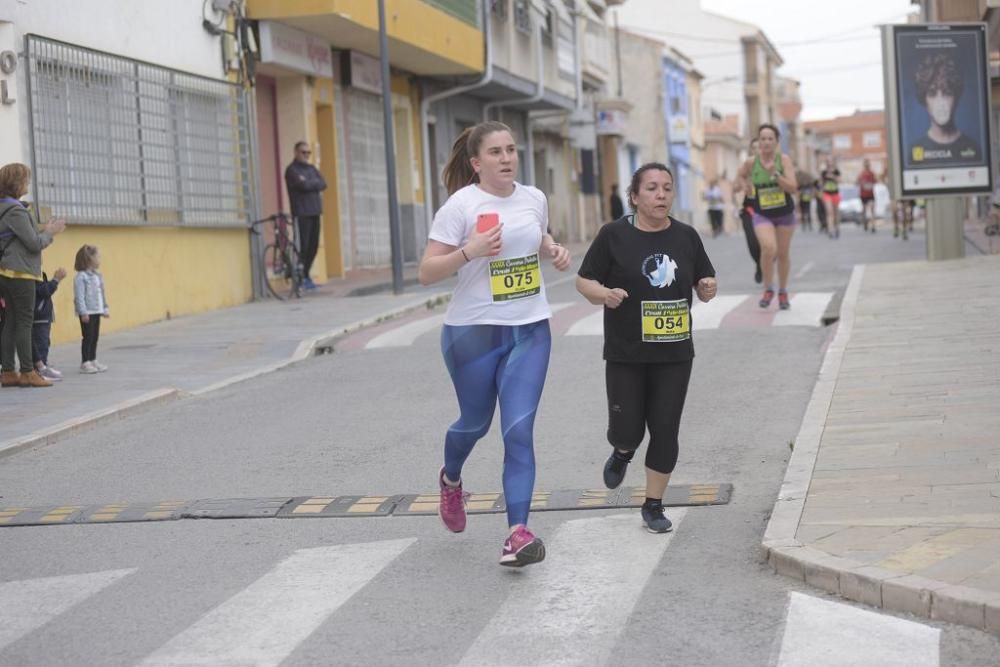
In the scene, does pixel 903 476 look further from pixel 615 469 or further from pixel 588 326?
pixel 588 326

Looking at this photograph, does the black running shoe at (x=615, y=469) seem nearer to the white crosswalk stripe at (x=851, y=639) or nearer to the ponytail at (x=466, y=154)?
the ponytail at (x=466, y=154)

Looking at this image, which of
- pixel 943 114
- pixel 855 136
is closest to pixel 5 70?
pixel 943 114

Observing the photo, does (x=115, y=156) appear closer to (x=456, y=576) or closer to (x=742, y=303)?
(x=742, y=303)

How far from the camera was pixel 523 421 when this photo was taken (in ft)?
21.0

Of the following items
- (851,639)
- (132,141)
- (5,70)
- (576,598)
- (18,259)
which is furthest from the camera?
(132,141)

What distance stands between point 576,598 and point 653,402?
4.15 ft

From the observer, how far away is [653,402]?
677cm

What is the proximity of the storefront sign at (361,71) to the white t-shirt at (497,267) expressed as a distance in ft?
64.8

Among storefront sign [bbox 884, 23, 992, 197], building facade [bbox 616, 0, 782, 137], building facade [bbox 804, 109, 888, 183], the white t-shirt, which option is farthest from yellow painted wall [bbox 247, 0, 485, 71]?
building facade [bbox 804, 109, 888, 183]

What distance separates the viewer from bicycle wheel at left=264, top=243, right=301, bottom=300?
2123 centimetres

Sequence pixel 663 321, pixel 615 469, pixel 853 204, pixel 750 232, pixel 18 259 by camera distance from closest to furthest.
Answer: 1. pixel 663 321
2. pixel 615 469
3. pixel 18 259
4. pixel 750 232
5. pixel 853 204

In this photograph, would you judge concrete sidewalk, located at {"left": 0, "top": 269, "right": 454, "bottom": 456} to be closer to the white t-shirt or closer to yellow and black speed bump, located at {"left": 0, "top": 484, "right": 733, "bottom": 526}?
yellow and black speed bump, located at {"left": 0, "top": 484, "right": 733, "bottom": 526}

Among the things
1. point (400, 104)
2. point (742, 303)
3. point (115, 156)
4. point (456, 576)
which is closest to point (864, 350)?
point (742, 303)

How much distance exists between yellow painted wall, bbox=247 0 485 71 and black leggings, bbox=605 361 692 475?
15985mm
